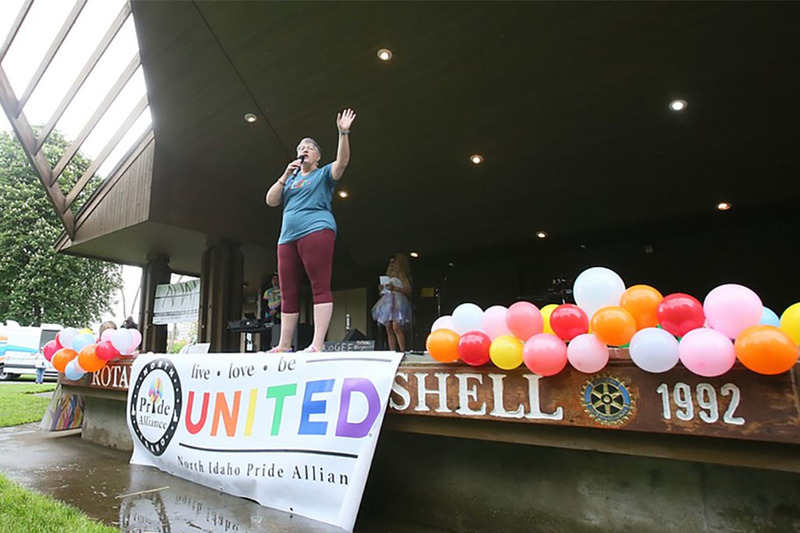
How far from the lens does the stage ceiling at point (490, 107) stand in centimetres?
430

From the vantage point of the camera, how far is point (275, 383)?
2438 millimetres

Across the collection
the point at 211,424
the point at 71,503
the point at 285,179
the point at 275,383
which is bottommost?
the point at 71,503

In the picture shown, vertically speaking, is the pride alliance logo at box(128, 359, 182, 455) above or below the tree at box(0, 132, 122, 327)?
below

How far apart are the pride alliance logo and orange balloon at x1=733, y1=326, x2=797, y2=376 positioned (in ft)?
9.27

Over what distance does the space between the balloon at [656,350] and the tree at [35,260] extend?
17443mm

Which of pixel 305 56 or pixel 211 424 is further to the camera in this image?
pixel 305 56

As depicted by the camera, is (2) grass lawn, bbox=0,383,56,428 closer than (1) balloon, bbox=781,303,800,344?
No

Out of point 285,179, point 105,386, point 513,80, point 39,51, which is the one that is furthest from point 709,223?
point 39,51

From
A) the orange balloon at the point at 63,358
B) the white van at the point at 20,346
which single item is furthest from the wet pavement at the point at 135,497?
the white van at the point at 20,346

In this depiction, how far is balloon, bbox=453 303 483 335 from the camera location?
81.4 inches

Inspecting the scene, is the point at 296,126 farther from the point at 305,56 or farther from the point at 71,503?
the point at 71,503

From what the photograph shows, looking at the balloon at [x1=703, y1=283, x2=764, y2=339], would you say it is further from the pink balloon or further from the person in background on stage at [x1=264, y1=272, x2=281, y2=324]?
the person in background on stage at [x1=264, y1=272, x2=281, y2=324]

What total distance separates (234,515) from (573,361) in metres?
1.67

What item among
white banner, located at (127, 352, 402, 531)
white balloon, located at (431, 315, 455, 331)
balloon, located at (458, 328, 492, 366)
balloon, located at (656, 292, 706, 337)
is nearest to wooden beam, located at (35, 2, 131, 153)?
white banner, located at (127, 352, 402, 531)
